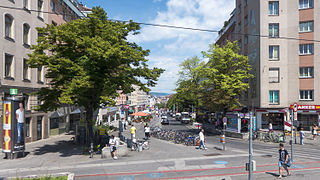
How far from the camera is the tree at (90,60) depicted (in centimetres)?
1562

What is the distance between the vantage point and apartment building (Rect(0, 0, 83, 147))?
21.0m

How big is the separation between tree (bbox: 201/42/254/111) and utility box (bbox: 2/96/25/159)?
74.6 ft

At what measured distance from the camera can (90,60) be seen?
53.7 ft

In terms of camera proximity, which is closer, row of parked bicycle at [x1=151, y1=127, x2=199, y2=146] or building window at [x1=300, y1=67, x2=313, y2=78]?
row of parked bicycle at [x1=151, y1=127, x2=199, y2=146]

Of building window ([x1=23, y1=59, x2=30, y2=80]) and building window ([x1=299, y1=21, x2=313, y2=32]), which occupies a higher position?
building window ([x1=299, y1=21, x2=313, y2=32])

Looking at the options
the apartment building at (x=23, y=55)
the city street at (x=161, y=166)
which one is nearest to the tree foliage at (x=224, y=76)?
the city street at (x=161, y=166)

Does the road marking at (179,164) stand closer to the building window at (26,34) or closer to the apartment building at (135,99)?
the building window at (26,34)

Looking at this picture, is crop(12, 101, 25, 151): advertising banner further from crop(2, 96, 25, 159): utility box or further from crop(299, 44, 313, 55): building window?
crop(299, 44, 313, 55): building window

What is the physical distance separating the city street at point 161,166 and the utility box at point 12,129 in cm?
80

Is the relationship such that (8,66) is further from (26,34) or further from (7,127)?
(7,127)

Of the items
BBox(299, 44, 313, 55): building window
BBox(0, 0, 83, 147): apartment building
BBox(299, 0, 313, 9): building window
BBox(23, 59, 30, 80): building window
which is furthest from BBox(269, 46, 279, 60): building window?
BBox(23, 59, 30, 80): building window

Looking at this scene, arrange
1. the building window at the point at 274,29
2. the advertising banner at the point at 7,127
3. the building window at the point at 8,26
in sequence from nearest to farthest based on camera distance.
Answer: the advertising banner at the point at 7,127 < the building window at the point at 8,26 < the building window at the point at 274,29

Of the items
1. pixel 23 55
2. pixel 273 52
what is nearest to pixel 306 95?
pixel 273 52

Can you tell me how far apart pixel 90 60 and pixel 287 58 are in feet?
97.0
